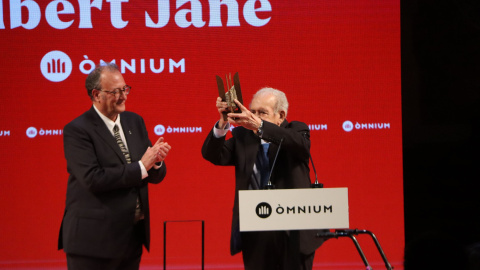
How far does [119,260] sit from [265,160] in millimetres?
907

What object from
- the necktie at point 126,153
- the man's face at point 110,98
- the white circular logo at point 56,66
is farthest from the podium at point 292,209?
the white circular logo at point 56,66

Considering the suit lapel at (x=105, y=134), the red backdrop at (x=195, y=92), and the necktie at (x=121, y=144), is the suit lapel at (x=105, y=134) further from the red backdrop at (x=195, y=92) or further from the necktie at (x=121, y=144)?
the red backdrop at (x=195, y=92)

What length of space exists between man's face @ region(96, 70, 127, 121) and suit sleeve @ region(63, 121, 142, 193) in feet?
0.57

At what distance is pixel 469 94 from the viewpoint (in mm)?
4895

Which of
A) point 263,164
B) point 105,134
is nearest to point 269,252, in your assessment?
point 263,164

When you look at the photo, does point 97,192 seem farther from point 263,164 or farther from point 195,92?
point 195,92

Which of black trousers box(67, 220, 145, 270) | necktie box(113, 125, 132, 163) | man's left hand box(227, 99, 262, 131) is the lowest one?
black trousers box(67, 220, 145, 270)

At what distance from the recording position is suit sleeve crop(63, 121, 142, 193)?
2697 mm

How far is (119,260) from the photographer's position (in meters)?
2.88

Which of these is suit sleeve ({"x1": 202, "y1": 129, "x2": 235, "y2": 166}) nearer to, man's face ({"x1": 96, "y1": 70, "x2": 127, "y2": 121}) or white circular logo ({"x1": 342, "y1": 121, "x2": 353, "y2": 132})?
man's face ({"x1": 96, "y1": 70, "x2": 127, "y2": 121})

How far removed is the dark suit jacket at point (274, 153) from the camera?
271cm

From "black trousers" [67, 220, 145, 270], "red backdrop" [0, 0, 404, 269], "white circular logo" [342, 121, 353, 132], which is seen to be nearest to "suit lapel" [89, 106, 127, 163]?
"black trousers" [67, 220, 145, 270]

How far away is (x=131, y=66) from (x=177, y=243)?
152 cm

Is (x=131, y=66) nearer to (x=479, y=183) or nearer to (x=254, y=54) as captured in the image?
(x=254, y=54)
